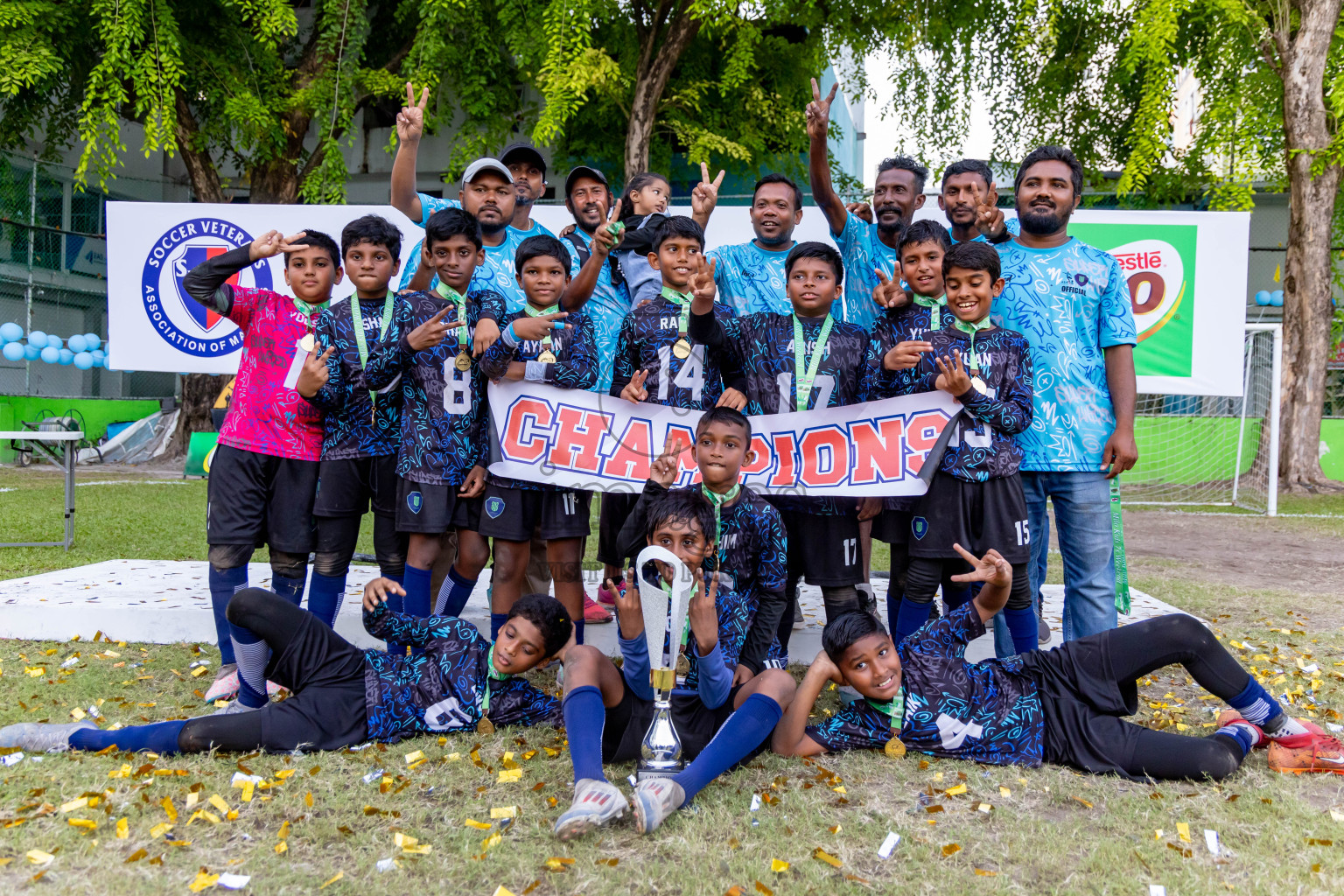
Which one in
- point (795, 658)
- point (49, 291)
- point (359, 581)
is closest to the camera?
point (795, 658)

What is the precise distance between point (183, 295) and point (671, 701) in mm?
7422

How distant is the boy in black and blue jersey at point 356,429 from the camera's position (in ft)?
13.2

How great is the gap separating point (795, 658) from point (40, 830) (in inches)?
127

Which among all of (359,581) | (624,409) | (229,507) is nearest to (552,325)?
(624,409)

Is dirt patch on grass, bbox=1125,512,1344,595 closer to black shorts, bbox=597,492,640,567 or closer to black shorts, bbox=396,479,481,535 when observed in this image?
black shorts, bbox=597,492,640,567

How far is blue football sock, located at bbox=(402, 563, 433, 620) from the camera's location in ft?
13.2

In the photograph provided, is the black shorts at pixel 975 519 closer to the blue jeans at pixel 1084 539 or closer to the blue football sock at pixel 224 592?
the blue jeans at pixel 1084 539

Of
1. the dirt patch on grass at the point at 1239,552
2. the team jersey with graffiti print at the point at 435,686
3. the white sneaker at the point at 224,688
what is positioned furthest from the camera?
the dirt patch on grass at the point at 1239,552

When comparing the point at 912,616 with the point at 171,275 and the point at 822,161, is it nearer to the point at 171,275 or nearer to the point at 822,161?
the point at 822,161

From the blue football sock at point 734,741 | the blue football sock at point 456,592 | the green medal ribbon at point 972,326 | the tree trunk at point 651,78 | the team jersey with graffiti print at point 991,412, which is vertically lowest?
the blue football sock at point 734,741

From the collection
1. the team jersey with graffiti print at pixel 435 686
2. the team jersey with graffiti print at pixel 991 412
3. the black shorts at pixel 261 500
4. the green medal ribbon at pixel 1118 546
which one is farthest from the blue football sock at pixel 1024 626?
the black shorts at pixel 261 500

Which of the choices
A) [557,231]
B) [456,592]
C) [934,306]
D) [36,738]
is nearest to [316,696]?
[36,738]

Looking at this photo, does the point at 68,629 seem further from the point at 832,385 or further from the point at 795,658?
the point at 832,385

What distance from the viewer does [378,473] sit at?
415cm
